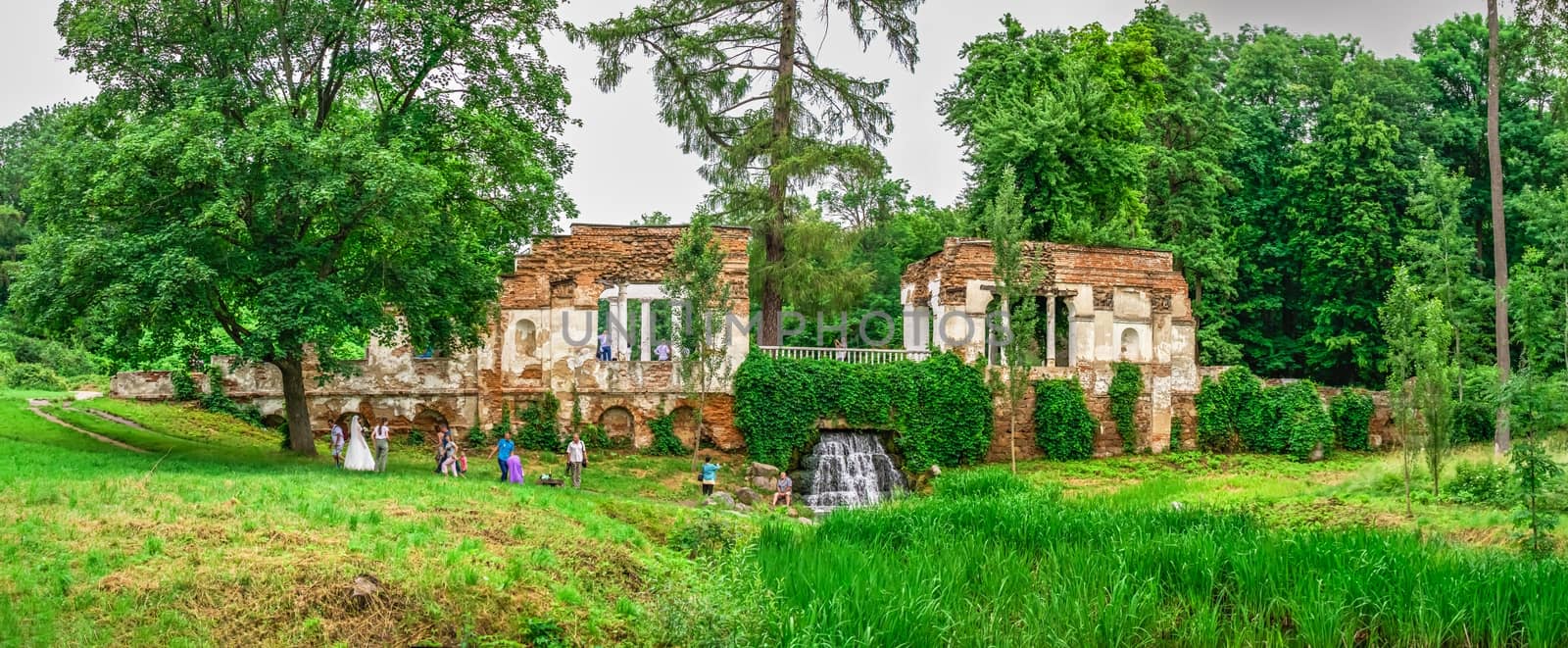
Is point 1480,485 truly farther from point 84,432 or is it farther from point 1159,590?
point 84,432

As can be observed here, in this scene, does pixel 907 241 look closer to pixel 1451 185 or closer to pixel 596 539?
pixel 1451 185

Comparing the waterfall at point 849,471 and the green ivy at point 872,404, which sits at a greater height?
the green ivy at point 872,404

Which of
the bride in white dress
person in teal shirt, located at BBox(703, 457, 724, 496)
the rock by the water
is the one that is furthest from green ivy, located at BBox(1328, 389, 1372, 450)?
the bride in white dress

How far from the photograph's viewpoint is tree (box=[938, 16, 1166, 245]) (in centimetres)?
3088

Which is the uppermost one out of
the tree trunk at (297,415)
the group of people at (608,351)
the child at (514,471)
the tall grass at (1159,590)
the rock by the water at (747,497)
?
the group of people at (608,351)

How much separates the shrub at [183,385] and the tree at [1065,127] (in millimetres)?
18771

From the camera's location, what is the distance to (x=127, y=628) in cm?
984

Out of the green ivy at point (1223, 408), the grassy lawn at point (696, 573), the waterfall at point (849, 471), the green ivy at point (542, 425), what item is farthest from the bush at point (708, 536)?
the green ivy at point (1223, 408)

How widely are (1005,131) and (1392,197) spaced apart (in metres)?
14.0

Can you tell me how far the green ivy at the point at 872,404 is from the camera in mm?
26094

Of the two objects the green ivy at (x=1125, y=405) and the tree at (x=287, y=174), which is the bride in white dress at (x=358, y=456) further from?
the green ivy at (x=1125, y=405)

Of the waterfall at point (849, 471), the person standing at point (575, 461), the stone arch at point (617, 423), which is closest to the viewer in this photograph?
the person standing at point (575, 461)

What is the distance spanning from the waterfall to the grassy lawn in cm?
893

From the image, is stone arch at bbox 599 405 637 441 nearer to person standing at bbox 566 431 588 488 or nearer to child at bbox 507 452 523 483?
person standing at bbox 566 431 588 488
